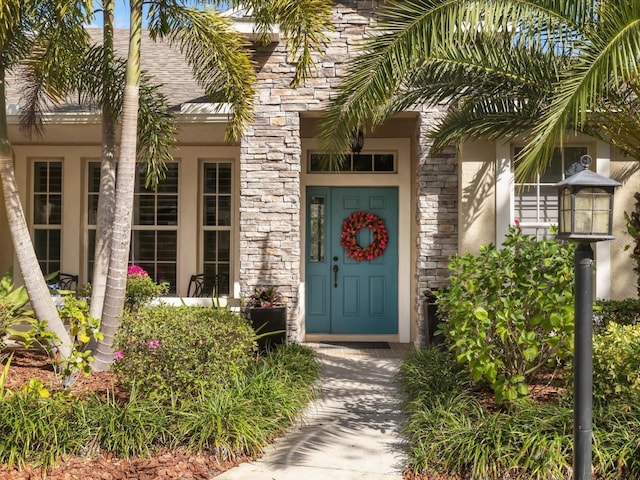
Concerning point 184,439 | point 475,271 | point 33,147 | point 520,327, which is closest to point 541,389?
point 520,327

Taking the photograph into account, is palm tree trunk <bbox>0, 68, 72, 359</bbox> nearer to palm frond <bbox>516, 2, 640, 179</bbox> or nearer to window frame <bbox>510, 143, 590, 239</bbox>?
palm frond <bbox>516, 2, 640, 179</bbox>

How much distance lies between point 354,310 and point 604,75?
604 cm

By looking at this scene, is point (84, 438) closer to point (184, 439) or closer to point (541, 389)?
point (184, 439)

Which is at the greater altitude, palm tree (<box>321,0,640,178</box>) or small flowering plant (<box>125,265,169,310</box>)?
palm tree (<box>321,0,640,178</box>)

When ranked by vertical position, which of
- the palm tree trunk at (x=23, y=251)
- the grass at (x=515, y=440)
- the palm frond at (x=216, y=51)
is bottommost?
the grass at (x=515, y=440)

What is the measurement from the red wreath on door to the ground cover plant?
425 cm

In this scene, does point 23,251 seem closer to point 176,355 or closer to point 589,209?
point 176,355

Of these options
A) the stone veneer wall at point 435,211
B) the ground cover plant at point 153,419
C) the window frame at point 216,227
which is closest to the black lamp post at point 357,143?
the stone veneer wall at point 435,211

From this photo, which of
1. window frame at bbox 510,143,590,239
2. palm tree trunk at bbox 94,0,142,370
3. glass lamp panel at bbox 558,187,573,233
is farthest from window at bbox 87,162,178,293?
glass lamp panel at bbox 558,187,573,233

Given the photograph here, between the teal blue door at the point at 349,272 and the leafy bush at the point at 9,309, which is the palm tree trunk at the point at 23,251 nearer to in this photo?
the leafy bush at the point at 9,309

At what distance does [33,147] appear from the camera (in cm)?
993

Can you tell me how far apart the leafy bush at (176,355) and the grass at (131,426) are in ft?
0.41

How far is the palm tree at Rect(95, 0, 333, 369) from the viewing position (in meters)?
5.97

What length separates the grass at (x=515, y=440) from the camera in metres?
4.09
